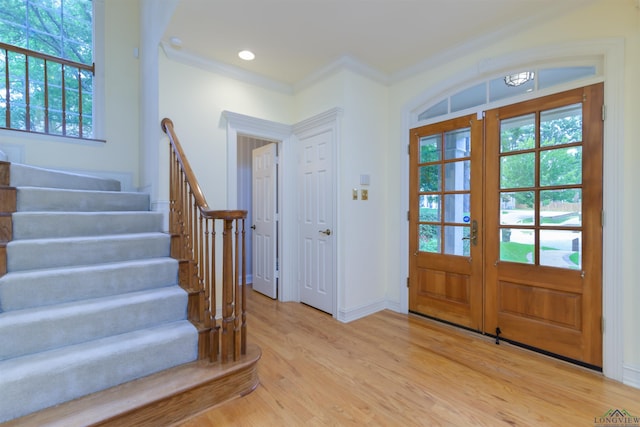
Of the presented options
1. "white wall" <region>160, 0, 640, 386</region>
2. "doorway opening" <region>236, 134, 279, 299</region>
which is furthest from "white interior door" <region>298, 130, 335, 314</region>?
"doorway opening" <region>236, 134, 279, 299</region>

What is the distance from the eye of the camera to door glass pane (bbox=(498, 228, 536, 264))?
242 centimetres

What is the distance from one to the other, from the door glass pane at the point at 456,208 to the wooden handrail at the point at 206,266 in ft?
6.81

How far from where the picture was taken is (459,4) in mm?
2246

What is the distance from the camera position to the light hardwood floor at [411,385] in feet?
5.44

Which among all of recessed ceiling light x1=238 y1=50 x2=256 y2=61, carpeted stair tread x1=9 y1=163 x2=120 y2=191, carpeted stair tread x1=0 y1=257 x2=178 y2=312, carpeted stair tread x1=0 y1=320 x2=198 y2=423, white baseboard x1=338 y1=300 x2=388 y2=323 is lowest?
white baseboard x1=338 y1=300 x2=388 y2=323

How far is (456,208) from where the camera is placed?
2879 millimetres

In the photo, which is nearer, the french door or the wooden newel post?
the wooden newel post

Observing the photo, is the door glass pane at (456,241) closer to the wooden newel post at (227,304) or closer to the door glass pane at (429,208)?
the door glass pane at (429,208)

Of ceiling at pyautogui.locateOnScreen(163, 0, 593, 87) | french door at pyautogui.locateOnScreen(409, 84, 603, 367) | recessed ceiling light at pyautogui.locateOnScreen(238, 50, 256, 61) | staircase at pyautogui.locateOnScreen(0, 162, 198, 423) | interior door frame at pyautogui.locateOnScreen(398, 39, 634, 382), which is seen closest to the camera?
A: staircase at pyautogui.locateOnScreen(0, 162, 198, 423)

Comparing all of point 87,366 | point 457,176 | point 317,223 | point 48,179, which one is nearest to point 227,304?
point 87,366

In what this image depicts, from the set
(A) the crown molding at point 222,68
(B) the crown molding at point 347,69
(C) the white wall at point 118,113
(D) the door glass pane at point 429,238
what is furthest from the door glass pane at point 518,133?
(C) the white wall at point 118,113

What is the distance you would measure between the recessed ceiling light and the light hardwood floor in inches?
110

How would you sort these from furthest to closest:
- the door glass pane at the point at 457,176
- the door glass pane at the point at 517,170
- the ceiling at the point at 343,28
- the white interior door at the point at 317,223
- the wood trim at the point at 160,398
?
the white interior door at the point at 317,223
the door glass pane at the point at 457,176
the door glass pane at the point at 517,170
the ceiling at the point at 343,28
the wood trim at the point at 160,398

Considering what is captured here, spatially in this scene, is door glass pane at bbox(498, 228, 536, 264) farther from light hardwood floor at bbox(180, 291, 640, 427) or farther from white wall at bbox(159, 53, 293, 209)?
white wall at bbox(159, 53, 293, 209)
